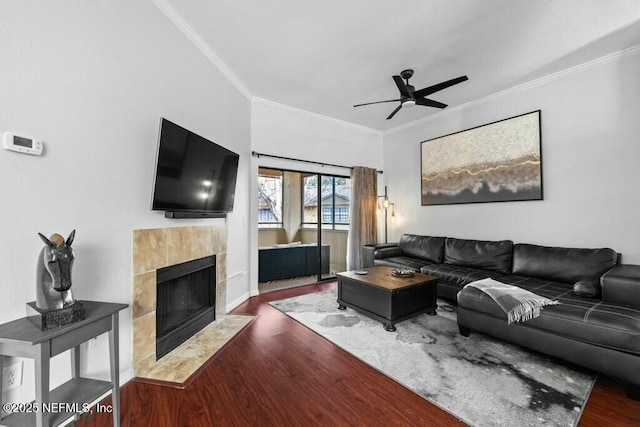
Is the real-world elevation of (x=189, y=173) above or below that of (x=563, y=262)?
above

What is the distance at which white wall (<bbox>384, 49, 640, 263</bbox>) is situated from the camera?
295cm

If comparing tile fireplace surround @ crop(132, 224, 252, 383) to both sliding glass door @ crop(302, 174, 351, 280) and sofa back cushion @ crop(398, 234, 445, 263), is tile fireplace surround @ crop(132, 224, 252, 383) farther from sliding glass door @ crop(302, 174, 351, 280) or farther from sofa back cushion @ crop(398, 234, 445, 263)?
sofa back cushion @ crop(398, 234, 445, 263)

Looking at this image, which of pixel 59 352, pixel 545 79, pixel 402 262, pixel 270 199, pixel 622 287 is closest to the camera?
pixel 59 352

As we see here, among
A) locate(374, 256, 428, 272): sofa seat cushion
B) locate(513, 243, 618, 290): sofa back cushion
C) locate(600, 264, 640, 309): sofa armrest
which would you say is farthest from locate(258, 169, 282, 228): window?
locate(600, 264, 640, 309): sofa armrest

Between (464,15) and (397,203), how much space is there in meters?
3.61

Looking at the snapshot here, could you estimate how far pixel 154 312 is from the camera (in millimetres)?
2246

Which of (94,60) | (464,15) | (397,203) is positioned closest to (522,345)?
(464,15)

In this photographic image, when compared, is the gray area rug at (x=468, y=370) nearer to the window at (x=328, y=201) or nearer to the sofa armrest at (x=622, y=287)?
the sofa armrest at (x=622, y=287)

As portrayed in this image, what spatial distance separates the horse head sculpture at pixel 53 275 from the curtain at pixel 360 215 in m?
4.40

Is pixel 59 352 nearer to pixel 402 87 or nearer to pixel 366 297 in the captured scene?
pixel 366 297

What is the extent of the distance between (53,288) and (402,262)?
411 centimetres

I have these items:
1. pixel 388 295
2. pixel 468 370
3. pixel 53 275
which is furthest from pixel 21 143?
pixel 468 370

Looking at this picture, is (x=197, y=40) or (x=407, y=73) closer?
(x=197, y=40)

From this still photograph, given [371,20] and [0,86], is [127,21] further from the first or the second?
[371,20]
